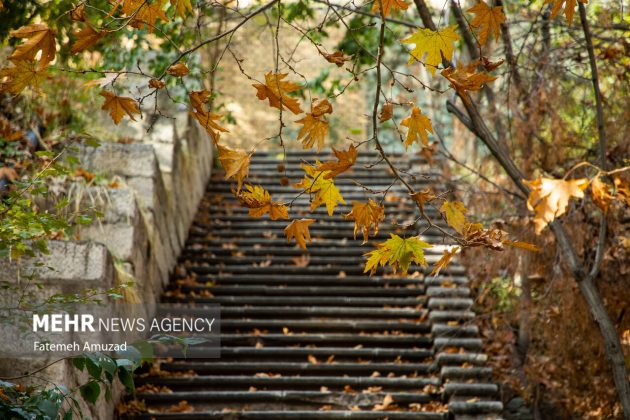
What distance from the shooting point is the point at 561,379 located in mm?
6480

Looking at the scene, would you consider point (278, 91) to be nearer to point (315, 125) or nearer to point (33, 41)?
point (315, 125)

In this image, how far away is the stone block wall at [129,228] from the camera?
16.4ft

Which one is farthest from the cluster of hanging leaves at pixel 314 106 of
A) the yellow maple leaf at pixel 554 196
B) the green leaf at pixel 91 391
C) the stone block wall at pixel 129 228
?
the stone block wall at pixel 129 228

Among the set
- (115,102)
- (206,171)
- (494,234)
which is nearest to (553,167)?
(494,234)

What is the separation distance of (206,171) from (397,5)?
26.9ft

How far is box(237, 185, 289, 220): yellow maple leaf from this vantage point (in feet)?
8.38

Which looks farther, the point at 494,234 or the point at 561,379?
the point at 561,379

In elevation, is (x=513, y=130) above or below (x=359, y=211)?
above

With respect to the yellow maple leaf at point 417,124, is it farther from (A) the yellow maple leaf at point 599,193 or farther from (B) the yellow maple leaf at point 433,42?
(A) the yellow maple leaf at point 599,193

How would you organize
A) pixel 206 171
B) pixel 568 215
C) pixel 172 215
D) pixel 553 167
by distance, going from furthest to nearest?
pixel 206 171
pixel 172 215
pixel 553 167
pixel 568 215

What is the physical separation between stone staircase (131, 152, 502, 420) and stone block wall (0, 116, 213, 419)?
0.45m

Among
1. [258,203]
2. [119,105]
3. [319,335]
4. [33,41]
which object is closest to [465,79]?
[258,203]

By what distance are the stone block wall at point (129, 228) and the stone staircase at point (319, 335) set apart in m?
0.45

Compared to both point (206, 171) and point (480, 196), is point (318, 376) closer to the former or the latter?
point (480, 196)
